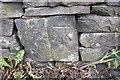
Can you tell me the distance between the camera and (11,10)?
2383 mm

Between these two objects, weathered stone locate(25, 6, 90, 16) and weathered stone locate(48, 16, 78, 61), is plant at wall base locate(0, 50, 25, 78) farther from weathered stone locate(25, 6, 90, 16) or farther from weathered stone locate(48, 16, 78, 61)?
weathered stone locate(25, 6, 90, 16)

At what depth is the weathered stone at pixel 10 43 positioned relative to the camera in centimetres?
256

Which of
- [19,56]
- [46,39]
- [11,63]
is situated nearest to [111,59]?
[46,39]

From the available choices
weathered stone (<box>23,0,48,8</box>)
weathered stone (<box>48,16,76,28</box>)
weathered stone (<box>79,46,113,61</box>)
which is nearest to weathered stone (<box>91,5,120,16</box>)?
weathered stone (<box>48,16,76,28</box>)

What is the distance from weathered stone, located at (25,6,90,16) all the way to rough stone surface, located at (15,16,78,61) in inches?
3.3

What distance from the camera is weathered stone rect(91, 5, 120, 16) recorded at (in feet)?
7.47

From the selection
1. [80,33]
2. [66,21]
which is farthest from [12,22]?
[80,33]

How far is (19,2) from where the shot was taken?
7.70 feet

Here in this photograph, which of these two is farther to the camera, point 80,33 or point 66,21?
point 80,33

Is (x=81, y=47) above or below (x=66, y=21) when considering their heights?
below

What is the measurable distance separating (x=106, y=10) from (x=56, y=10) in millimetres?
637

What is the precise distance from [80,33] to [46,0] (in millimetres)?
673

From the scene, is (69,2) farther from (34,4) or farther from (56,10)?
(34,4)

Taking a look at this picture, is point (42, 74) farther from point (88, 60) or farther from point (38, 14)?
point (38, 14)
